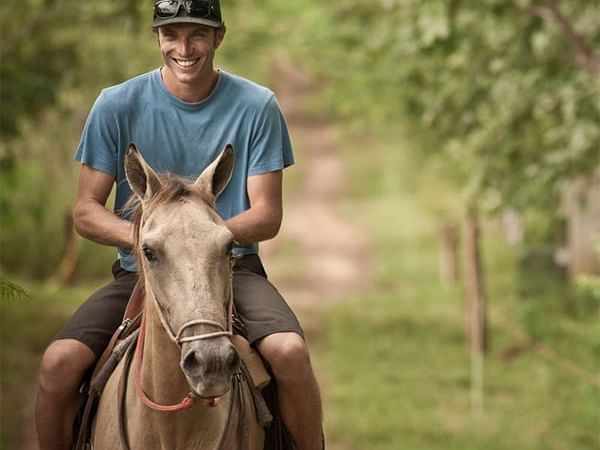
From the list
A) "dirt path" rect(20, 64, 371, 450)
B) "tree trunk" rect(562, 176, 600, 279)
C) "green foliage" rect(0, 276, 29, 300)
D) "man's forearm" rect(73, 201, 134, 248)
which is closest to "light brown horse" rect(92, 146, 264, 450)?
"man's forearm" rect(73, 201, 134, 248)

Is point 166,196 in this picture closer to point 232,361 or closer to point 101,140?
point 232,361

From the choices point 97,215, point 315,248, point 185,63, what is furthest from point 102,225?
point 315,248

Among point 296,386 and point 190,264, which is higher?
point 190,264

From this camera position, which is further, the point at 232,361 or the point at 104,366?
the point at 104,366

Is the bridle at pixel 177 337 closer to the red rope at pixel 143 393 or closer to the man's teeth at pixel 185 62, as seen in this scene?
the red rope at pixel 143 393

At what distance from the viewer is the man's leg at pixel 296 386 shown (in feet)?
18.3

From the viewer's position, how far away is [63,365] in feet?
18.8

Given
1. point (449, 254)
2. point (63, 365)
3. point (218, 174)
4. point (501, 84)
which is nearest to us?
point (218, 174)

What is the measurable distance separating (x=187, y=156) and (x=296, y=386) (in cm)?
113

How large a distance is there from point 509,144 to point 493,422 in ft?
10.8

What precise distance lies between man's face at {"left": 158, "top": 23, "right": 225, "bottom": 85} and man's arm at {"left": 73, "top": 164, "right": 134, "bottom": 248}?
0.57 m

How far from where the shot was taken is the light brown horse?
4.58 metres

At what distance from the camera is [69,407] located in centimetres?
584

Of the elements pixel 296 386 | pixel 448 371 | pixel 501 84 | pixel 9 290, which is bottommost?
pixel 448 371
